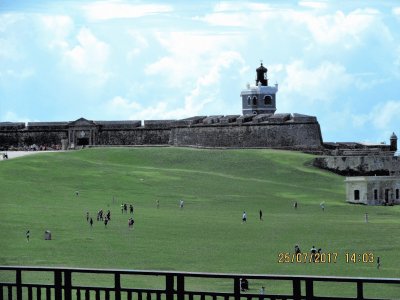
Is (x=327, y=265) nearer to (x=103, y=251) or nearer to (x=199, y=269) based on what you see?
(x=199, y=269)

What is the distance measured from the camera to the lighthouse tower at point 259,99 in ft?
400

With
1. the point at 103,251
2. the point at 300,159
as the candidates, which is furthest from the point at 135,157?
the point at 103,251

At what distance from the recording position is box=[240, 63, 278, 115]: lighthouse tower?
121938mm

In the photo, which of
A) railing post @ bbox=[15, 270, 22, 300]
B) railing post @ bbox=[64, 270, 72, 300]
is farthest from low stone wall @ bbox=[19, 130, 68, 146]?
railing post @ bbox=[64, 270, 72, 300]

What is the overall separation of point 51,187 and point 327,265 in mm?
29863

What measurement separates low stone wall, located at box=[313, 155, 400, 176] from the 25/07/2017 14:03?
4335 cm

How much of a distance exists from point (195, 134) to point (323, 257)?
63.0 meters

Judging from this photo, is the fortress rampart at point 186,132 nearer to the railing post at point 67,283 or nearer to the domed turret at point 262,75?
the domed turret at point 262,75

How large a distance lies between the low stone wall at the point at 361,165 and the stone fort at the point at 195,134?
19.5ft

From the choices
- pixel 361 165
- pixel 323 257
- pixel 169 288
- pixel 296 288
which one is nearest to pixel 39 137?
pixel 361 165

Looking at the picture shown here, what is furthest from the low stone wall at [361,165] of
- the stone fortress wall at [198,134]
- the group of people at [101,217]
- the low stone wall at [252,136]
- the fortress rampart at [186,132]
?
the group of people at [101,217]

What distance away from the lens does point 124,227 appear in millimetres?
46625

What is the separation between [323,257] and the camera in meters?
38.3

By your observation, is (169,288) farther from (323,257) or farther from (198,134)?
(198,134)
